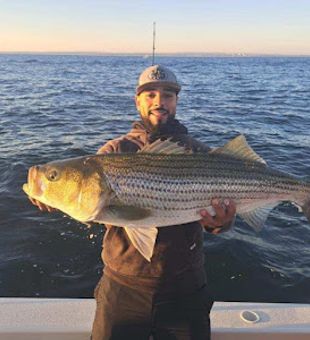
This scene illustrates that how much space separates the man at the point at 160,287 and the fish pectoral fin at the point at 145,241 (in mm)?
212

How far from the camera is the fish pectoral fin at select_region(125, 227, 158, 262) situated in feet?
13.2

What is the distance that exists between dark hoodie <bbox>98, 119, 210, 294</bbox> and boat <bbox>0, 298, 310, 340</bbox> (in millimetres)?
806

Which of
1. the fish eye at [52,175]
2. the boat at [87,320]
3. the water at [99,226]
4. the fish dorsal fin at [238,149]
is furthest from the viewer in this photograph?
the water at [99,226]

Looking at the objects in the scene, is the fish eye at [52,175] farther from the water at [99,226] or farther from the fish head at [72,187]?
the water at [99,226]

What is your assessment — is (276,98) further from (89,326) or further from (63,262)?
(89,326)

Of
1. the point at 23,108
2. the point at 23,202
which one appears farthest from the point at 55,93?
the point at 23,202

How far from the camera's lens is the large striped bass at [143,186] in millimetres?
4059

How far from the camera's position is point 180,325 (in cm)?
431

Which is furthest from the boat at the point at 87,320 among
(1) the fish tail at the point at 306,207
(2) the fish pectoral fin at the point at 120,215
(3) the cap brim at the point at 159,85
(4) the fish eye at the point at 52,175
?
(3) the cap brim at the point at 159,85

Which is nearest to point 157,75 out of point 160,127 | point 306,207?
point 160,127

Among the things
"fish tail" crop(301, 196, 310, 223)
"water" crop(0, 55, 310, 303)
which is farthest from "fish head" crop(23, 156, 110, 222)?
"water" crop(0, 55, 310, 303)

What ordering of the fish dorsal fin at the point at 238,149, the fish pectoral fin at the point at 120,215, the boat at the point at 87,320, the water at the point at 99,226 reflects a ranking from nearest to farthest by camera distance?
the fish pectoral fin at the point at 120,215
the fish dorsal fin at the point at 238,149
the boat at the point at 87,320
the water at the point at 99,226

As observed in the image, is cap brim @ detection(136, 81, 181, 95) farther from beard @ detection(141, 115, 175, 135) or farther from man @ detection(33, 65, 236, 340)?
man @ detection(33, 65, 236, 340)

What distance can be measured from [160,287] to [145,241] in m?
0.54
